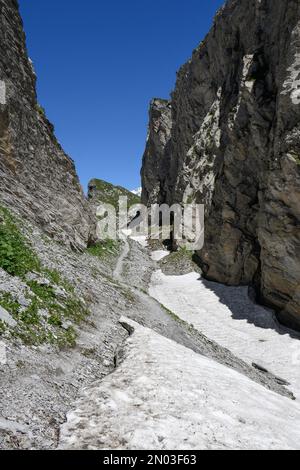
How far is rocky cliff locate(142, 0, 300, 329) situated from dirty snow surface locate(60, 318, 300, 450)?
57.9 ft

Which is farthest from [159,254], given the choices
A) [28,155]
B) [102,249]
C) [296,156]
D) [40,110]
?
[28,155]

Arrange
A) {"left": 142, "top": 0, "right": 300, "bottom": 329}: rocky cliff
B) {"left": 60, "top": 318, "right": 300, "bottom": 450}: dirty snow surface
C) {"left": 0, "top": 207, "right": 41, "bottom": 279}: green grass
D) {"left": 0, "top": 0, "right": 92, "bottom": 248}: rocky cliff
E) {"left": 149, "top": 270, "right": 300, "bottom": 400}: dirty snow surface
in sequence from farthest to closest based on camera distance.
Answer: {"left": 142, "top": 0, "right": 300, "bottom": 329}: rocky cliff < {"left": 149, "top": 270, "right": 300, "bottom": 400}: dirty snow surface < {"left": 0, "top": 0, "right": 92, "bottom": 248}: rocky cliff < {"left": 0, "top": 207, "right": 41, "bottom": 279}: green grass < {"left": 60, "top": 318, "right": 300, "bottom": 450}: dirty snow surface

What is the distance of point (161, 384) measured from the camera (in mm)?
9281

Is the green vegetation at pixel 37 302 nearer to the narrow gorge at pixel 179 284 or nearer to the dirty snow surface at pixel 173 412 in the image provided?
the narrow gorge at pixel 179 284

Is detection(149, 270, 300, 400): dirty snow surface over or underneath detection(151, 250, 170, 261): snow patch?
underneath

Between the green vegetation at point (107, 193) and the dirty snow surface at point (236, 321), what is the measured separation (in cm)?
8694

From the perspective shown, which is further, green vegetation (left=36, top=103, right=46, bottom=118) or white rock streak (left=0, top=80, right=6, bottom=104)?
green vegetation (left=36, top=103, right=46, bottom=118)

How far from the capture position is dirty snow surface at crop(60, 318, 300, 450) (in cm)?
670

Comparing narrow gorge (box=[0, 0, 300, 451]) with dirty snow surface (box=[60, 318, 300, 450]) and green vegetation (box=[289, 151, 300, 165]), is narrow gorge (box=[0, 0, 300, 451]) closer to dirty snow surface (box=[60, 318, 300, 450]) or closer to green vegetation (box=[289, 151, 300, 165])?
dirty snow surface (box=[60, 318, 300, 450])

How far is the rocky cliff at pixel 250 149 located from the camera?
1023 inches

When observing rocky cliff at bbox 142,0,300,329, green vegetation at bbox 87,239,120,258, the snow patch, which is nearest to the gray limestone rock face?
rocky cliff at bbox 142,0,300,329

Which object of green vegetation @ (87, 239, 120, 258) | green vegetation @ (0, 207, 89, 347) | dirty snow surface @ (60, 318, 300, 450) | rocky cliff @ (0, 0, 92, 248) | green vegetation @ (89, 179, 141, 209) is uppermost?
green vegetation @ (89, 179, 141, 209)

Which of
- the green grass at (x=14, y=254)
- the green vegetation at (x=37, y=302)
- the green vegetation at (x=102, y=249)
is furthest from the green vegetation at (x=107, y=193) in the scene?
the green vegetation at (x=37, y=302)
